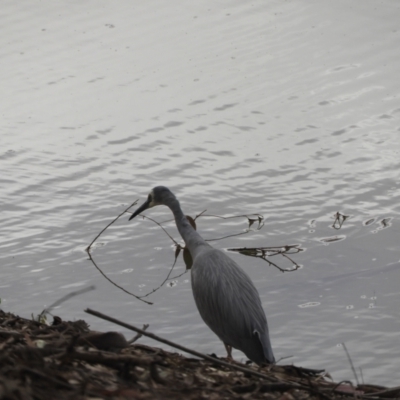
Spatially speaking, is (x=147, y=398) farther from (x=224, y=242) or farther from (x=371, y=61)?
(x=371, y=61)

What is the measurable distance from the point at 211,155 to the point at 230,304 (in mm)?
2299

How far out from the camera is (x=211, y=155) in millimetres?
6676

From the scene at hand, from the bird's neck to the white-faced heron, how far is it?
0.10m

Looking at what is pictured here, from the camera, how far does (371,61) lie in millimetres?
7781

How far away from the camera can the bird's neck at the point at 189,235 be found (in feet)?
16.6

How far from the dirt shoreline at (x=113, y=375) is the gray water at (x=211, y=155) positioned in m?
1.95

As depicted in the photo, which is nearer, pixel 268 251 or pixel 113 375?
pixel 113 375

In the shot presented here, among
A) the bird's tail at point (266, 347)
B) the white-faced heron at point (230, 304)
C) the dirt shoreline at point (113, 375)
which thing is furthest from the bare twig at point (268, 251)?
the dirt shoreline at point (113, 375)

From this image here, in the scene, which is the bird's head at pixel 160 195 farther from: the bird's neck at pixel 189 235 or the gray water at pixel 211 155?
the gray water at pixel 211 155

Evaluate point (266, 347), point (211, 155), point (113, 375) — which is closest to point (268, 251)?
point (211, 155)

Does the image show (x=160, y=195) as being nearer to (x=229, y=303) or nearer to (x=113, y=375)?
(x=229, y=303)

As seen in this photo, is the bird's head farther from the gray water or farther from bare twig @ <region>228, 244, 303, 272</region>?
bare twig @ <region>228, 244, 303, 272</region>

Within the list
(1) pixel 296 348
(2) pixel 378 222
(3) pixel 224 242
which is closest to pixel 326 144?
(2) pixel 378 222

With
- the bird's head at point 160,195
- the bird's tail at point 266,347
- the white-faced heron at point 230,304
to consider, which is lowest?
the bird's tail at point 266,347
